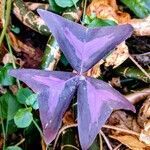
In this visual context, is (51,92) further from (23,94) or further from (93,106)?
(23,94)

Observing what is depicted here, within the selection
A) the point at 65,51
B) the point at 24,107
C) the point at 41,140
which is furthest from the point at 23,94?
the point at 65,51

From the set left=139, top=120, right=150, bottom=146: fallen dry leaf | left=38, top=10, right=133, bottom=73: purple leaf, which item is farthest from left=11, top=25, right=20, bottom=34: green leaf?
left=139, top=120, right=150, bottom=146: fallen dry leaf

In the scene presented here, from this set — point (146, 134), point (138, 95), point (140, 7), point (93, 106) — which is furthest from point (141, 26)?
point (93, 106)

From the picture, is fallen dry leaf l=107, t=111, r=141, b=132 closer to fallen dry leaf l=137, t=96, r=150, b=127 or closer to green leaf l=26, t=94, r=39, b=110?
fallen dry leaf l=137, t=96, r=150, b=127

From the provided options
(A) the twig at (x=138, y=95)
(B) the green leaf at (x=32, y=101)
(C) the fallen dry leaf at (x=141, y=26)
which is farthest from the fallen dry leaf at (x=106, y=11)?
(B) the green leaf at (x=32, y=101)

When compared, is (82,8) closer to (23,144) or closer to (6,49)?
(6,49)

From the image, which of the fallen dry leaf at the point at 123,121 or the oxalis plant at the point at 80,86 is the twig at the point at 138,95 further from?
the oxalis plant at the point at 80,86

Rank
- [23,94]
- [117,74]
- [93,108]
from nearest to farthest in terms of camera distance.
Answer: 1. [93,108]
2. [23,94]
3. [117,74]

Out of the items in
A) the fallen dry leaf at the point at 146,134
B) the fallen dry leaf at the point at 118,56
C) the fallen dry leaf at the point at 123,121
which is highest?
the fallen dry leaf at the point at 118,56

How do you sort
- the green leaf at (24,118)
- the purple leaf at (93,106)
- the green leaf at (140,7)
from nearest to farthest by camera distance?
the purple leaf at (93,106)
the green leaf at (24,118)
the green leaf at (140,7)
